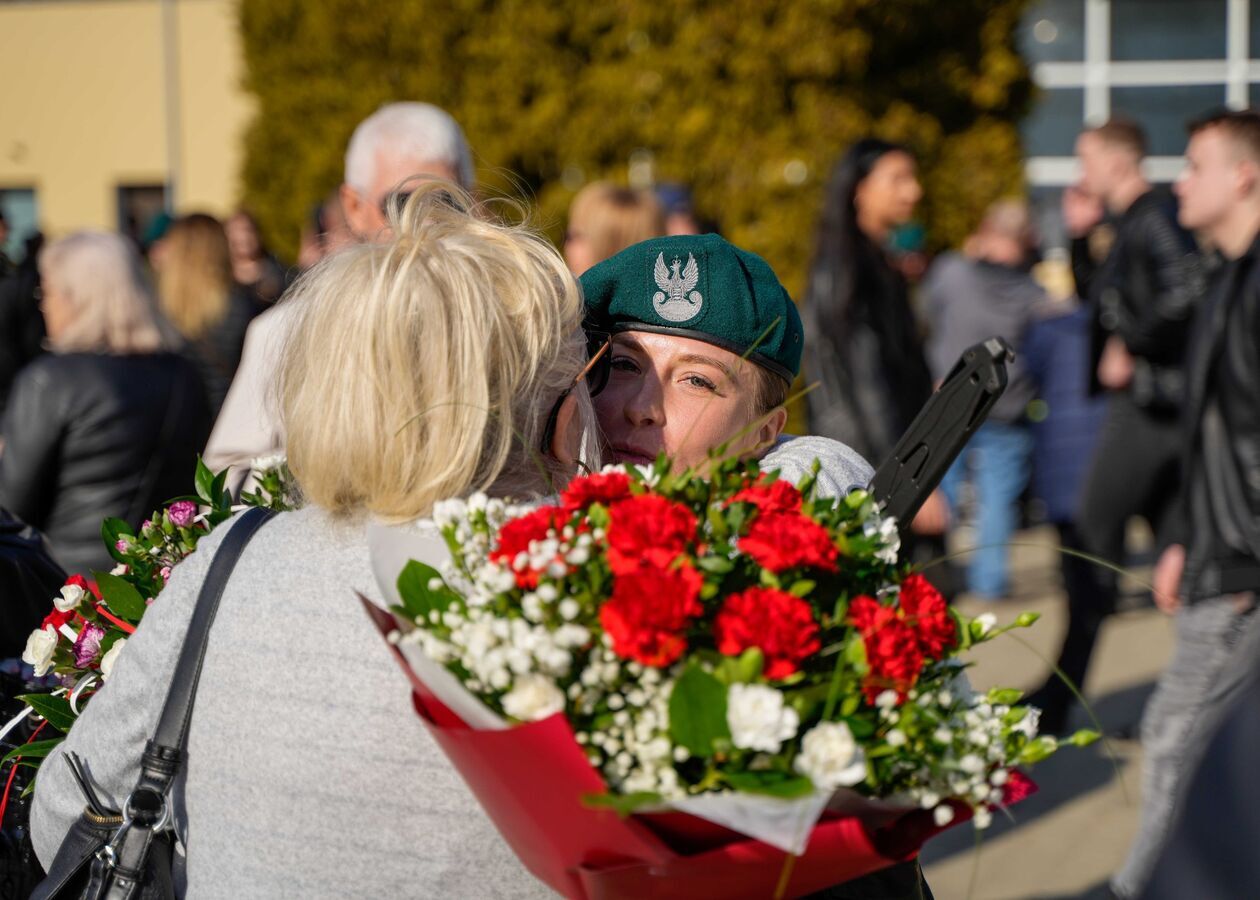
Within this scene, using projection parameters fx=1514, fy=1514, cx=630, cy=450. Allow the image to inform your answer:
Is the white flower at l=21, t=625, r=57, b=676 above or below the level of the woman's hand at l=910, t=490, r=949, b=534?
above

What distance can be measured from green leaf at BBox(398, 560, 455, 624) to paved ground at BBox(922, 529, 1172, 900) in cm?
225

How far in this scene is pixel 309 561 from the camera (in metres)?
1.81

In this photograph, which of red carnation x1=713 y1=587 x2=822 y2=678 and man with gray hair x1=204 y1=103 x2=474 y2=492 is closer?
red carnation x1=713 y1=587 x2=822 y2=678

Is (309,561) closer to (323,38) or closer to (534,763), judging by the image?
(534,763)

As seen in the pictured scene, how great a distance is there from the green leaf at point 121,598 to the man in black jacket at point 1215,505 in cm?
298

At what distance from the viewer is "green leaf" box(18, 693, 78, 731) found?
84.4 inches

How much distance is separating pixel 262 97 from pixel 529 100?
9.86 feet

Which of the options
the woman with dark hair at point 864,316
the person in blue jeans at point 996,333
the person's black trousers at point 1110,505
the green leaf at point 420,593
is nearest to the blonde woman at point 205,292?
the woman with dark hair at point 864,316

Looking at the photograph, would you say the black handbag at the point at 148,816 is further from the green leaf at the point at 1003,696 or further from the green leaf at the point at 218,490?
the green leaf at the point at 1003,696

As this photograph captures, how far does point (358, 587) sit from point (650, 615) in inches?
18.4

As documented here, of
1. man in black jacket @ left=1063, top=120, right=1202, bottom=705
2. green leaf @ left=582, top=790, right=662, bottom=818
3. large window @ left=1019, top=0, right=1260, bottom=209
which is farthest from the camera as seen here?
large window @ left=1019, top=0, right=1260, bottom=209

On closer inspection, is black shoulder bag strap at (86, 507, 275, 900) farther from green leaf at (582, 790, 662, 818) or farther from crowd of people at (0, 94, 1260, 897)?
green leaf at (582, 790, 662, 818)

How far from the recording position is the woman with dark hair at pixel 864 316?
5.21m

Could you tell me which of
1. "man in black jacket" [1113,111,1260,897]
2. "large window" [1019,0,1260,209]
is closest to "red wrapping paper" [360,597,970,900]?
"man in black jacket" [1113,111,1260,897]
